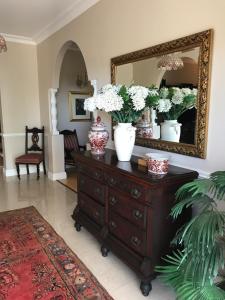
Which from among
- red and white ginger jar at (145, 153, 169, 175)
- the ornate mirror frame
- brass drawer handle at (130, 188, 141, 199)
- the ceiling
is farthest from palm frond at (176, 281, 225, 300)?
the ceiling

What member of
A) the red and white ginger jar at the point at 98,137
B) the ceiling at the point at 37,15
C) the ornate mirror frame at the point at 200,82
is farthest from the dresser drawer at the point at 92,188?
the ceiling at the point at 37,15

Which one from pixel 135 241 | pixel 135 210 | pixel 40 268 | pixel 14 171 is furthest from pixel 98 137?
pixel 14 171

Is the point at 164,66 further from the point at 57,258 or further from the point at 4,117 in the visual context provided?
the point at 4,117

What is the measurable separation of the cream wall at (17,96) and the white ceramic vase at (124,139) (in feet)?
12.1

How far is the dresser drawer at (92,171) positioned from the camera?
252cm

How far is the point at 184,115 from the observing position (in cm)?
224

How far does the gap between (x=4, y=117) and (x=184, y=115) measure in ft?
14.1

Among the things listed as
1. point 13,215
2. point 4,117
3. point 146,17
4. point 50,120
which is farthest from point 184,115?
point 4,117

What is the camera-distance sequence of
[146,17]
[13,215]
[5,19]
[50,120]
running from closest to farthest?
[146,17]
[13,215]
[5,19]
[50,120]

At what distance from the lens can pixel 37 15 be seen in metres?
3.96

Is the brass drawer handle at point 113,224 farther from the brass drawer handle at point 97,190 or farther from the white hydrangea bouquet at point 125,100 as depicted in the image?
the white hydrangea bouquet at point 125,100

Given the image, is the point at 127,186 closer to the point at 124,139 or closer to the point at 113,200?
the point at 113,200

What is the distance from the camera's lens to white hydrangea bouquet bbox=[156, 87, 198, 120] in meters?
2.17

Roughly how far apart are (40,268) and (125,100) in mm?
1735
